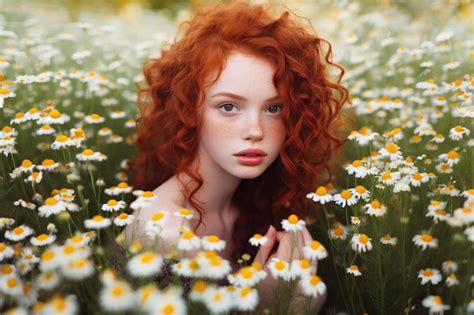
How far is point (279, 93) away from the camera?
1923mm

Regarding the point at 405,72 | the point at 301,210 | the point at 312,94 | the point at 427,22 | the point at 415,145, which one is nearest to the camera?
the point at 312,94

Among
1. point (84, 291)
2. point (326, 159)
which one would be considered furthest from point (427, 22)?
point (84, 291)

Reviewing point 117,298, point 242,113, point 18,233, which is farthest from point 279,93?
point 117,298

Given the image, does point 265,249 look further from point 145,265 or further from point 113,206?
point 145,265

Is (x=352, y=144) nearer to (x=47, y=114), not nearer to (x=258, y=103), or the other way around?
(x=258, y=103)

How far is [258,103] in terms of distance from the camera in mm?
1893

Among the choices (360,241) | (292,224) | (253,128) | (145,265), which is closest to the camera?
(145,265)

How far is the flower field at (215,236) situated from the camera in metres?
1.27

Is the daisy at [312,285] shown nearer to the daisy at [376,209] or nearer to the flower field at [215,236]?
the flower field at [215,236]

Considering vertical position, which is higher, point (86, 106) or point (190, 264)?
point (190, 264)

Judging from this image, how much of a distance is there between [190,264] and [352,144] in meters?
1.82

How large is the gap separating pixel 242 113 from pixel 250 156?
0.16 meters

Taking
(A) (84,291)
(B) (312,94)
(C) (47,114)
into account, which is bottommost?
(A) (84,291)

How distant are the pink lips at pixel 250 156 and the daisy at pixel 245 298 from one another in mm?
690
